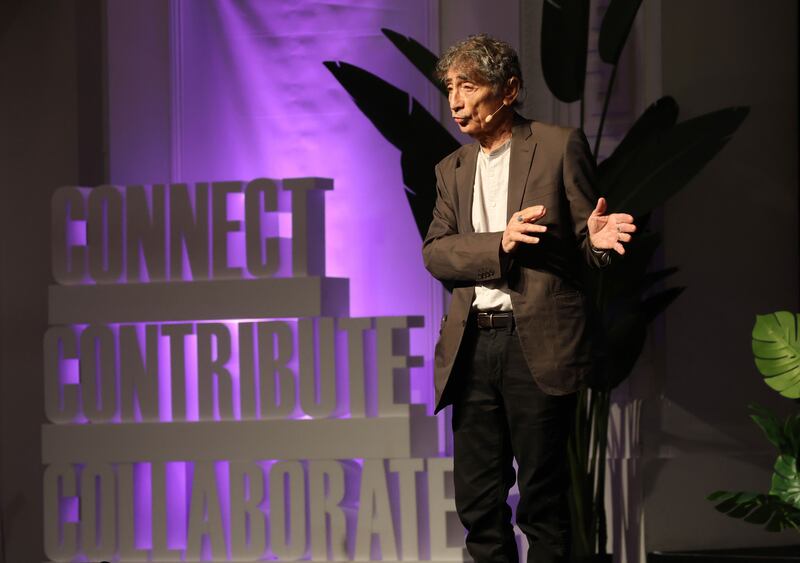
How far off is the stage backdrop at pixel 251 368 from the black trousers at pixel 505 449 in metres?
1.35

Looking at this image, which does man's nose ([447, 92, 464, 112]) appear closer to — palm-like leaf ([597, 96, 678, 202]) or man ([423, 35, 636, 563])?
man ([423, 35, 636, 563])

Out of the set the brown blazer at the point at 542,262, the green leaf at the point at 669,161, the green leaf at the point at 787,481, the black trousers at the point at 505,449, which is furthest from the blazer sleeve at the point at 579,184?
the green leaf at the point at 787,481

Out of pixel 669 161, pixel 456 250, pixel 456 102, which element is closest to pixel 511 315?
pixel 456 250

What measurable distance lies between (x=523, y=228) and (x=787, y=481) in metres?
1.56

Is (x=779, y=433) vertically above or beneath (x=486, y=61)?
beneath

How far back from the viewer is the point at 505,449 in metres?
2.16

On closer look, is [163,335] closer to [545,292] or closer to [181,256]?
[181,256]

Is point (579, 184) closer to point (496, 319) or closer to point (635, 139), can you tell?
point (496, 319)

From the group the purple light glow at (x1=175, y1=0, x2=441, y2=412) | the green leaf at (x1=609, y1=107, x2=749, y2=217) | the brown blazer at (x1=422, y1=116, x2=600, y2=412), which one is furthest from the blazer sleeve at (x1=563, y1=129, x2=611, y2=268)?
the purple light glow at (x1=175, y1=0, x2=441, y2=412)

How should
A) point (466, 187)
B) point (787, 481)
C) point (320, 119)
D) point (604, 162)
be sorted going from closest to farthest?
1. point (466, 187)
2. point (787, 481)
3. point (604, 162)
4. point (320, 119)

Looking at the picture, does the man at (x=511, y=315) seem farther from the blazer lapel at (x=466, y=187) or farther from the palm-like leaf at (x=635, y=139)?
the palm-like leaf at (x=635, y=139)

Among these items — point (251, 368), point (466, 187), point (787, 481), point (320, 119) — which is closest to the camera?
point (466, 187)

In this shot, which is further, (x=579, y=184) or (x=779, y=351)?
(x=779, y=351)

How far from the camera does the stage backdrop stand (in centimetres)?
354
